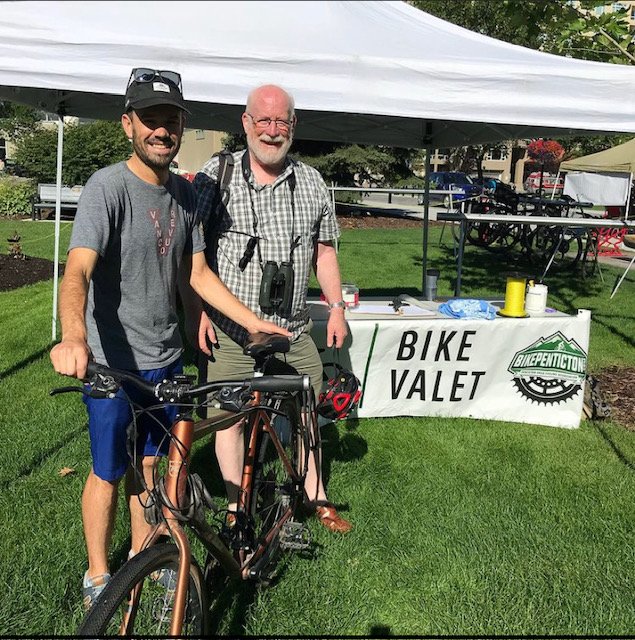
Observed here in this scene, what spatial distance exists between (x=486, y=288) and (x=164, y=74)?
8674 millimetres

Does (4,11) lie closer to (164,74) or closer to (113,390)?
(164,74)

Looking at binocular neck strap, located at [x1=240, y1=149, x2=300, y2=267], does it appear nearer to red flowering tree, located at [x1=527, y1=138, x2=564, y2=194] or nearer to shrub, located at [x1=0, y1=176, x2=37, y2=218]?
shrub, located at [x1=0, y1=176, x2=37, y2=218]

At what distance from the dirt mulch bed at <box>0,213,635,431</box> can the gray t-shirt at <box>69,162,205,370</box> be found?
3807mm

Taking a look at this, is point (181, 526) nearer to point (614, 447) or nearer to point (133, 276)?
point (133, 276)

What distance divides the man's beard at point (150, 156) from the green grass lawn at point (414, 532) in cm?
177

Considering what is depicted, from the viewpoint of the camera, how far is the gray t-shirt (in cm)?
205

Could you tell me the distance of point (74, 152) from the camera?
21922 millimetres

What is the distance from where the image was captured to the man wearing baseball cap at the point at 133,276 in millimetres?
2027

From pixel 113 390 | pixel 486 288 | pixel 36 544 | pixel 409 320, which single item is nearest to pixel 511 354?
pixel 409 320

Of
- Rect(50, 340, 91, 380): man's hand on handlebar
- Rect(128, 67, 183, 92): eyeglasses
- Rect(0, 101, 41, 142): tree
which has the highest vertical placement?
Rect(0, 101, 41, 142): tree

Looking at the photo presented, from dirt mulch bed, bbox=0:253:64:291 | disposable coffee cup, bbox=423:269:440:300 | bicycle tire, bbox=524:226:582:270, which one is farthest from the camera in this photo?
bicycle tire, bbox=524:226:582:270

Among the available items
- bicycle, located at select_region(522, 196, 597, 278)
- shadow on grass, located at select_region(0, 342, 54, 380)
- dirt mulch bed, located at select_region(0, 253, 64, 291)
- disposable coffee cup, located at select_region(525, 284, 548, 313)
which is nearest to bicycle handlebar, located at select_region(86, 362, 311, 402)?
disposable coffee cup, located at select_region(525, 284, 548, 313)

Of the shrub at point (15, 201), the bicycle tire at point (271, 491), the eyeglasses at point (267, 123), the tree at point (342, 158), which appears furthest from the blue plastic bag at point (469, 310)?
the shrub at point (15, 201)

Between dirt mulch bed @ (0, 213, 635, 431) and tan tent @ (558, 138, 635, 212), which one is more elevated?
tan tent @ (558, 138, 635, 212)
